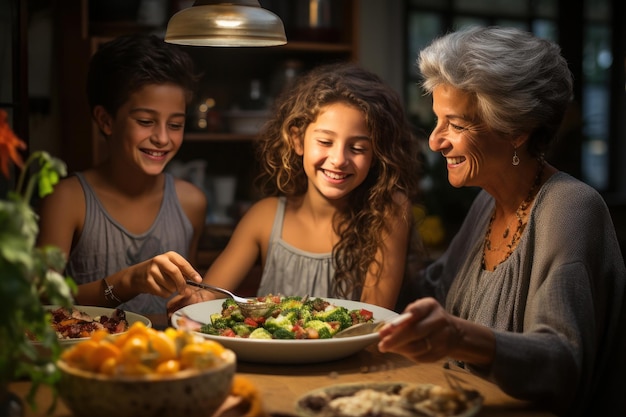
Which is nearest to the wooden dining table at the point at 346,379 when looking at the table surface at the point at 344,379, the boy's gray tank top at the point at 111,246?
the table surface at the point at 344,379

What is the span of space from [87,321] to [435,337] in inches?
28.5

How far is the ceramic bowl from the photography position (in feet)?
3.78

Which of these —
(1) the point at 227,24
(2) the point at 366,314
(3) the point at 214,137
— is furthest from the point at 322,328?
(3) the point at 214,137

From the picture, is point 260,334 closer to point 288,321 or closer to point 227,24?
point 288,321

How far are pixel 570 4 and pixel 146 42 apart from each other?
3.45 metres

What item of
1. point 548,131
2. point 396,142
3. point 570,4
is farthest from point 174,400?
point 570,4

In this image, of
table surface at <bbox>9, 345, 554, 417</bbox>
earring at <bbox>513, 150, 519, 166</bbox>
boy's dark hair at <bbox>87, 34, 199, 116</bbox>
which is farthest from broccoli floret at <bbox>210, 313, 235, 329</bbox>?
boy's dark hair at <bbox>87, 34, 199, 116</bbox>

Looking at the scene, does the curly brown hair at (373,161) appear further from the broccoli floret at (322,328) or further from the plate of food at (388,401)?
the plate of food at (388,401)

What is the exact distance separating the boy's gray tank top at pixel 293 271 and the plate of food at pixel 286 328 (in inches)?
20.6

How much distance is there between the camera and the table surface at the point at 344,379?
4.63 feet

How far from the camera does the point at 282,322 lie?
5.63ft

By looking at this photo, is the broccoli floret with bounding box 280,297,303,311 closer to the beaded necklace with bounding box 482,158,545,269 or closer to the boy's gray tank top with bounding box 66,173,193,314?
the beaded necklace with bounding box 482,158,545,269

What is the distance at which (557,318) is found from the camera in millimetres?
1635

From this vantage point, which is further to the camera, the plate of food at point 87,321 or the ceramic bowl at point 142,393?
the plate of food at point 87,321
